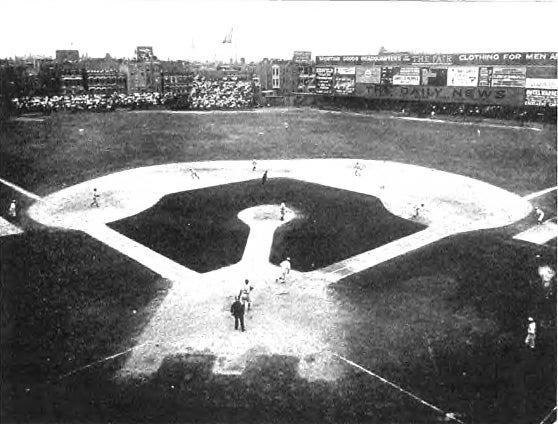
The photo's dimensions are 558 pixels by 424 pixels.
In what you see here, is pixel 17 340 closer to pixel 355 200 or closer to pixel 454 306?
pixel 454 306

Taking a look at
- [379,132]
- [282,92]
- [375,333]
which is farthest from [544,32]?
[282,92]

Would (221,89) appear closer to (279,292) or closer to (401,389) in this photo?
(279,292)

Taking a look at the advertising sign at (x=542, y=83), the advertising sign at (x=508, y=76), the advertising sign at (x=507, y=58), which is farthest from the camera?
the advertising sign at (x=508, y=76)

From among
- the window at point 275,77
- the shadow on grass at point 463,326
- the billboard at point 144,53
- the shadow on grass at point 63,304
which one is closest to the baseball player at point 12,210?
the shadow on grass at point 63,304

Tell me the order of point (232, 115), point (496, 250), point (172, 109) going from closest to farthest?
point (496, 250)
point (232, 115)
point (172, 109)

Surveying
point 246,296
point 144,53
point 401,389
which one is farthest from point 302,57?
point 401,389

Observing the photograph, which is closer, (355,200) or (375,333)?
(375,333)

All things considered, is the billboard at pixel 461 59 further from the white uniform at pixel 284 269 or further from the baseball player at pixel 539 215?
the white uniform at pixel 284 269
